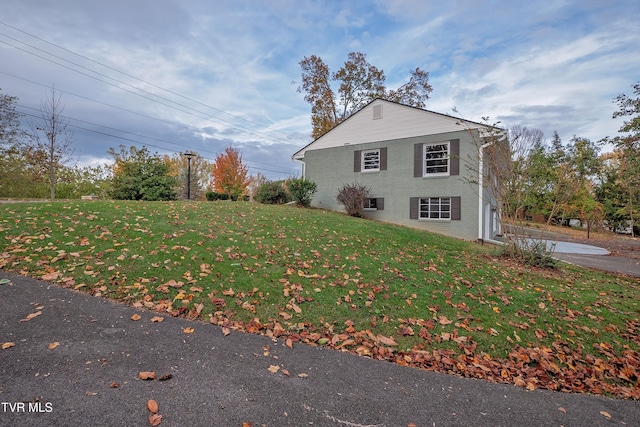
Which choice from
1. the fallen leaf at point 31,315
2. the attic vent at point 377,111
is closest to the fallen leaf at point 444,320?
the fallen leaf at point 31,315

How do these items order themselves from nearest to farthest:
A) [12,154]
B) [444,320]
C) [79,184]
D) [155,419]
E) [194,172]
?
[155,419]
[444,320]
[12,154]
[79,184]
[194,172]

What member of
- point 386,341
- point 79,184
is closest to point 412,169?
point 386,341

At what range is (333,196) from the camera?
16812 mm

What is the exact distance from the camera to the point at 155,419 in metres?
1.97

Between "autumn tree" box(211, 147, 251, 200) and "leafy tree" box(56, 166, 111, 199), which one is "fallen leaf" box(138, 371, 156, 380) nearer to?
"leafy tree" box(56, 166, 111, 199)

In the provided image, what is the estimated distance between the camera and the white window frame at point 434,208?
13.7m

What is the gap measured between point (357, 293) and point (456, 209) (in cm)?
1038

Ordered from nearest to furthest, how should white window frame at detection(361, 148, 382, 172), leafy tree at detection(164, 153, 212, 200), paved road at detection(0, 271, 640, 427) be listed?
paved road at detection(0, 271, 640, 427) < white window frame at detection(361, 148, 382, 172) < leafy tree at detection(164, 153, 212, 200)

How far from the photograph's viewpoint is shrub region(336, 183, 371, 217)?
14.9 m

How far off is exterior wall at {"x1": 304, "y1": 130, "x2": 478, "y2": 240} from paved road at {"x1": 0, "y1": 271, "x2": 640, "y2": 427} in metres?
11.0

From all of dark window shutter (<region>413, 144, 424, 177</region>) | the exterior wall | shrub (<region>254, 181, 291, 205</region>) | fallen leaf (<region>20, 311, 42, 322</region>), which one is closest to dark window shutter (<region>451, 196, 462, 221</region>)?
the exterior wall

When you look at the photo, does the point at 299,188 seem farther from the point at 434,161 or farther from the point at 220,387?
the point at 220,387

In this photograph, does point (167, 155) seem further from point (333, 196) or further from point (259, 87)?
point (333, 196)

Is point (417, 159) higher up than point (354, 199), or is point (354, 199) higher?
point (417, 159)
